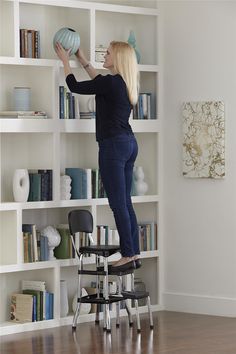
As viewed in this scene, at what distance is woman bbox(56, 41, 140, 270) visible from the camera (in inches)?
287

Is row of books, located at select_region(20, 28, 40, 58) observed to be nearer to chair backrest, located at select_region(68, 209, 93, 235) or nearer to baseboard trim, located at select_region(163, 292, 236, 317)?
chair backrest, located at select_region(68, 209, 93, 235)

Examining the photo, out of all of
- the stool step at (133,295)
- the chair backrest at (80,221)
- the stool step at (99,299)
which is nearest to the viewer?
the stool step at (99,299)

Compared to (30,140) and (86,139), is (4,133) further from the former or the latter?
(86,139)

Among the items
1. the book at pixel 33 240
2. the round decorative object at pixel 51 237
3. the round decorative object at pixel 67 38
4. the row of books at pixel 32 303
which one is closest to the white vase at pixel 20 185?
the book at pixel 33 240

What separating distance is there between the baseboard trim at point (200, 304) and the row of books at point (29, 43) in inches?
94.1

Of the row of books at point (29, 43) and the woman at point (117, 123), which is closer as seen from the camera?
A: the woman at point (117, 123)

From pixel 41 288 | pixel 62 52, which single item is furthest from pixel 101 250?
pixel 62 52

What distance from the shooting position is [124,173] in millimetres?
7473

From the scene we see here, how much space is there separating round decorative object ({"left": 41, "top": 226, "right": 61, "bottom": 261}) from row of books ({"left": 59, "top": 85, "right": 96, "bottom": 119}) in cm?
90

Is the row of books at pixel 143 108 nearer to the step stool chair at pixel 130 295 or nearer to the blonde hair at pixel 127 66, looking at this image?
the blonde hair at pixel 127 66

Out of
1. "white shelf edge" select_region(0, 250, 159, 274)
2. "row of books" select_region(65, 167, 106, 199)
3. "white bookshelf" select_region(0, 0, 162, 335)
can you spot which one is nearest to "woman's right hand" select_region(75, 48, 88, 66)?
"white bookshelf" select_region(0, 0, 162, 335)

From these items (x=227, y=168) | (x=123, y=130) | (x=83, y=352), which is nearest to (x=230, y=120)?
(x=227, y=168)

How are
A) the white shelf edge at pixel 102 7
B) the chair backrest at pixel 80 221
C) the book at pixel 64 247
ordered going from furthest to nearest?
the book at pixel 64 247, the white shelf edge at pixel 102 7, the chair backrest at pixel 80 221

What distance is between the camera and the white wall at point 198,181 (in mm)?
7930
